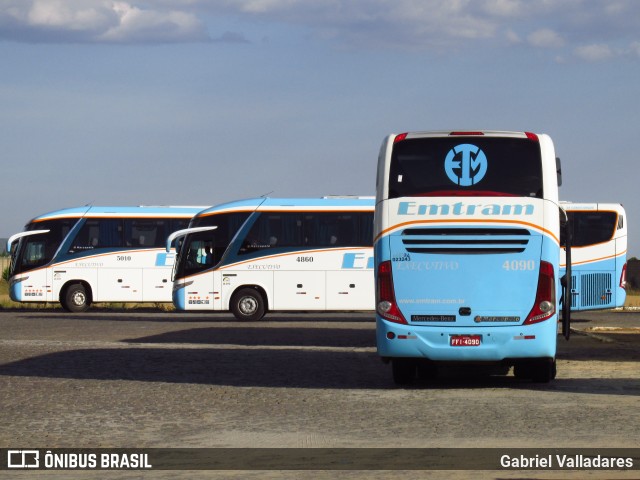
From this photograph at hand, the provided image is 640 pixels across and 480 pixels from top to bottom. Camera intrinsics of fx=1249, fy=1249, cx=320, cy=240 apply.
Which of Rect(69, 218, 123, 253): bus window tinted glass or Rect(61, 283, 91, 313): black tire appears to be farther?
Rect(61, 283, 91, 313): black tire

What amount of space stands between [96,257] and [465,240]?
27.6m

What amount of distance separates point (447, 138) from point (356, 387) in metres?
3.43

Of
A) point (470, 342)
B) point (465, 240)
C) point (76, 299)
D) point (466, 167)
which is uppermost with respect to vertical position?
point (466, 167)

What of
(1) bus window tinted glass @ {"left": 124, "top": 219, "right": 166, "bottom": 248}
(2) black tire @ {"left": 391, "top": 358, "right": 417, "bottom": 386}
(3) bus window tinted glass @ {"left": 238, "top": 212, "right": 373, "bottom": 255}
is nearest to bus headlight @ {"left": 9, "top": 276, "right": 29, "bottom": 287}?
(1) bus window tinted glass @ {"left": 124, "top": 219, "right": 166, "bottom": 248}

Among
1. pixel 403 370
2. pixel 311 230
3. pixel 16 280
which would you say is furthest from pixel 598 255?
pixel 16 280

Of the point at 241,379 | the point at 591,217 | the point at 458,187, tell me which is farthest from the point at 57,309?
the point at 458,187

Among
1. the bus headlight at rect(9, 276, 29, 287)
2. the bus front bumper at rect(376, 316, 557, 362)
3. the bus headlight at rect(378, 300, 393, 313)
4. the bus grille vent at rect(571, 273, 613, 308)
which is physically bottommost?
the bus front bumper at rect(376, 316, 557, 362)

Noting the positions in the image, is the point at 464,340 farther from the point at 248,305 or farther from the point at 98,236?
the point at 98,236

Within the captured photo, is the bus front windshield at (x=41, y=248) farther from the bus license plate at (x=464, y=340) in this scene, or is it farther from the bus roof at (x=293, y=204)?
the bus license plate at (x=464, y=340)

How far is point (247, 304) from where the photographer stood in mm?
35406

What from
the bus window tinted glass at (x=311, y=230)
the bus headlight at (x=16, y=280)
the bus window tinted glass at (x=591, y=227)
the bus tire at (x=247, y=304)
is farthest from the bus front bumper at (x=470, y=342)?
the bus headlight at (x=16, y=280)

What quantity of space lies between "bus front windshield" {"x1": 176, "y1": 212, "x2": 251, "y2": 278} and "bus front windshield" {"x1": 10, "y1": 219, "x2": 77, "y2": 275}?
25.0 ft

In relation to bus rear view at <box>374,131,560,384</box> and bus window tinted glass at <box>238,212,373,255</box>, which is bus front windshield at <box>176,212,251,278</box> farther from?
bus rear view at <box>374,131,560,384</box>

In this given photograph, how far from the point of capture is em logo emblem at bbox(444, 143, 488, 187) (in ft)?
51.6
